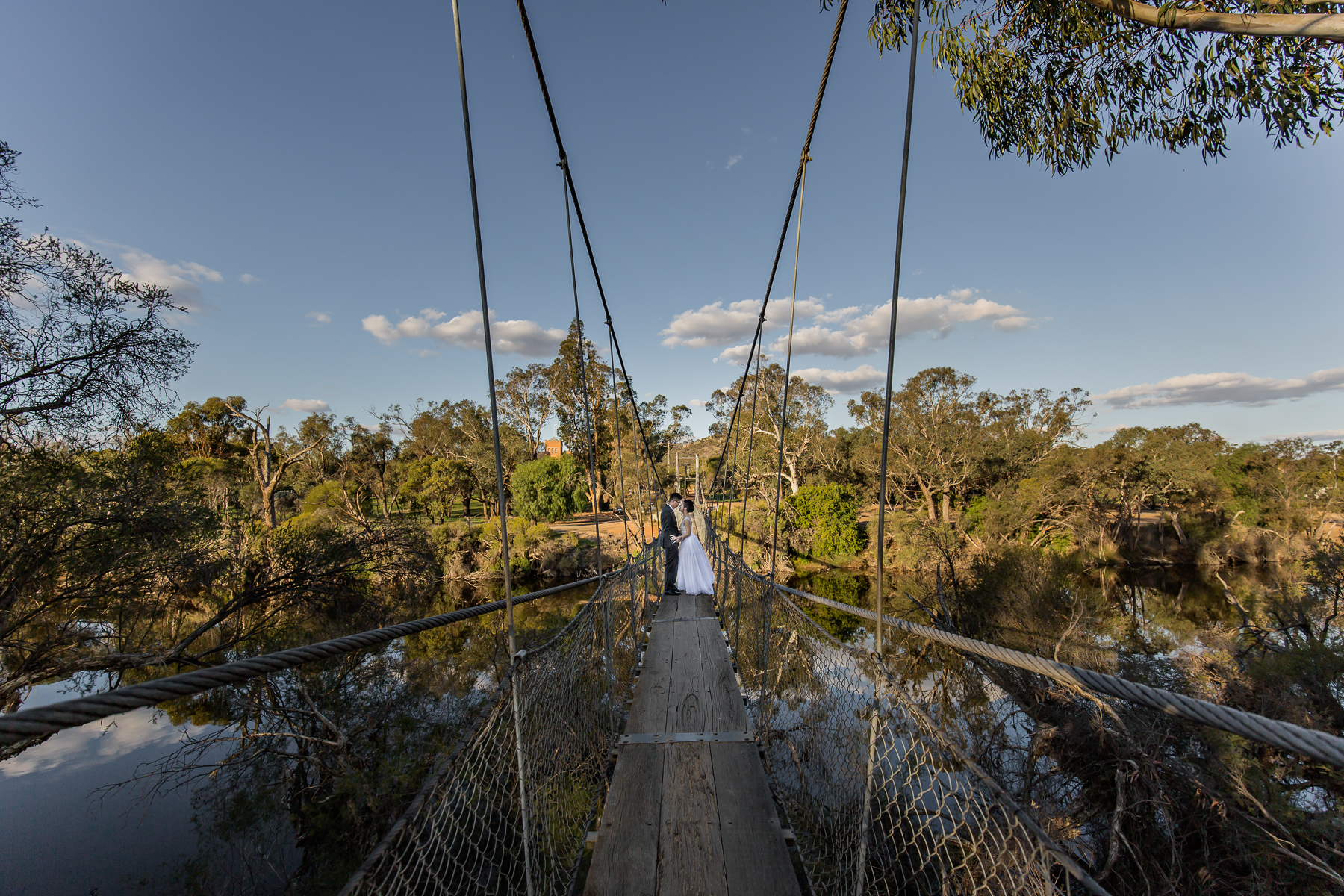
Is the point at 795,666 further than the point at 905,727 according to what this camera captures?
Yes

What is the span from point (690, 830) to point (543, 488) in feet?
58.1

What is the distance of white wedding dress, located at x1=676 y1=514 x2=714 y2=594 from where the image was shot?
221 inches

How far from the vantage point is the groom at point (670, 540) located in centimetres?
501

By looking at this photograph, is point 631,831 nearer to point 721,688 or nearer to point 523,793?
point 523,793

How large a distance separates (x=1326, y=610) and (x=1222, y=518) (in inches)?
436

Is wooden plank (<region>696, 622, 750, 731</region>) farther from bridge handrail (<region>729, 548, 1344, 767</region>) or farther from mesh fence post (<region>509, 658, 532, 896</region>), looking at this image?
bridge handrail (<region>729, 548, 1344, 767</region>)

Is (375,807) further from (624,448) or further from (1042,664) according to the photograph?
(624,448)

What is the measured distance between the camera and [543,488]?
18.8m

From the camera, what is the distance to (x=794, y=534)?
16.5m

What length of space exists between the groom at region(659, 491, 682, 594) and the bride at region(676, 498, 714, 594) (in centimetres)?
12

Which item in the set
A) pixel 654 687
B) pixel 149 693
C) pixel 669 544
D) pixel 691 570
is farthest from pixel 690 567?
pixel 149 693

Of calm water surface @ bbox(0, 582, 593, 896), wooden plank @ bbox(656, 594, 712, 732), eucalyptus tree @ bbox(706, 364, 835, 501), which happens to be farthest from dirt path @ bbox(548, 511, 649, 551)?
wooden plank @ bbox(656, 594, 712, 732)

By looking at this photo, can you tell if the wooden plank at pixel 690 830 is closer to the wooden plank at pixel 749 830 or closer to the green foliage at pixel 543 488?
the wooden plank at pixel 749 830

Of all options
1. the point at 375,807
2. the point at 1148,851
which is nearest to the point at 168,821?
the point at 375,807
